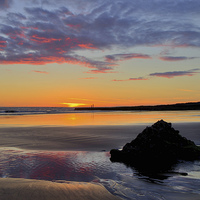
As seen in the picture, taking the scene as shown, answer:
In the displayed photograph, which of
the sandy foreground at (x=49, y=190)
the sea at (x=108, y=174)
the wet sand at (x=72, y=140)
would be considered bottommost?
the wet sand at (x=72, y=140)

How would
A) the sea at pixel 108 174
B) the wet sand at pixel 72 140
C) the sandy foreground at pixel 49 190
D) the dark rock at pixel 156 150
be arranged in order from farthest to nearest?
the wet sand at pixel 72 140
the dark rock at pixel 156 150
the sea at pixel 108 174
the sandy foreground at pixel 49 190

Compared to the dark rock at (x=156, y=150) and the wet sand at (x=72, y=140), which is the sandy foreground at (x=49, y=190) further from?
the wet sand at (x=72, y=140)

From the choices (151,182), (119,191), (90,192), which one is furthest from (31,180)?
Result: (151,182)

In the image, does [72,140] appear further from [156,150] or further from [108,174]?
[108,174]

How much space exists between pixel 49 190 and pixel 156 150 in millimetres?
4153

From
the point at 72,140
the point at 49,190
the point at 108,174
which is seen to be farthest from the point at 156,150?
the point at 72,140

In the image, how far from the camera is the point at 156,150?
7102mm

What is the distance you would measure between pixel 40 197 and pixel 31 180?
3.22 feet

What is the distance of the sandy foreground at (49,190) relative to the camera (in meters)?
3.72

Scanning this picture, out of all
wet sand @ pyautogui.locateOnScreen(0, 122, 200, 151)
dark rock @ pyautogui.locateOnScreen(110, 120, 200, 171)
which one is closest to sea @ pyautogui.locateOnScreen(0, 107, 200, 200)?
dark rock @ pyautogui.locateOnScreen(110, 120, 200, 171)

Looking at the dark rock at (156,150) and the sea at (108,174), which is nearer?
the sea at (108,174)

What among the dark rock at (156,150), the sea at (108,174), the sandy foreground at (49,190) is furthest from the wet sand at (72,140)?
the sandy foreground at (49,190)

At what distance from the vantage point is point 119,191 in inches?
161

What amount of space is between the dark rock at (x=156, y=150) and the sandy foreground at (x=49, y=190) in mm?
2365
